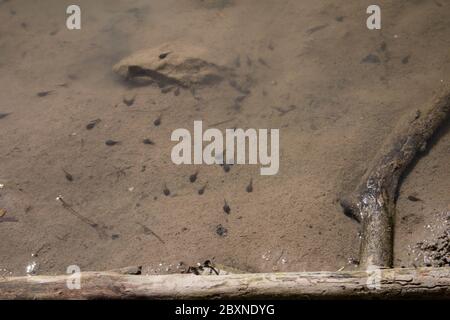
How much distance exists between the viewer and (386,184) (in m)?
3.58

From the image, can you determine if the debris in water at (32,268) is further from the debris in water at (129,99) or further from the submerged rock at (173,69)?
the submerged rock at (173,69)

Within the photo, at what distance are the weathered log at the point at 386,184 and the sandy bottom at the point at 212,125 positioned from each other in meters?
0.14

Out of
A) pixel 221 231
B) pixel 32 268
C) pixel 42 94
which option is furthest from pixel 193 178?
pixel 42 94

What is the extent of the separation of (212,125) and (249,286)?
2.27 metres

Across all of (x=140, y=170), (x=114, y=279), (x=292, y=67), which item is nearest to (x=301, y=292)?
(x=114, y=279)

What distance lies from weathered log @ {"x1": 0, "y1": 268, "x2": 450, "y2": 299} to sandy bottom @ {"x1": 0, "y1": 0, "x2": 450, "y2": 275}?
821 millimetres

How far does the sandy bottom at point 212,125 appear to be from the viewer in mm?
3572

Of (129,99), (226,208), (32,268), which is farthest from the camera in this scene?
(129,99)

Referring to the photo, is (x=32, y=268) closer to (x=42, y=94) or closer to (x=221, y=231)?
(x=221, y=231)

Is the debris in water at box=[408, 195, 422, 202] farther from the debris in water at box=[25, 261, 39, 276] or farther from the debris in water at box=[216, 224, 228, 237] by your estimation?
the debris in water at box=[25, 261, 39, 276]

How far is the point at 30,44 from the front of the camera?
5.80 meters

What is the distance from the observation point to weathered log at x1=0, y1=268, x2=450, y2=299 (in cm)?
248

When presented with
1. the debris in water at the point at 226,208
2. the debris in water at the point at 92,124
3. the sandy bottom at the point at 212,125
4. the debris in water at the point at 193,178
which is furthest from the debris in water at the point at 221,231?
the debris in water at the point at 92,124

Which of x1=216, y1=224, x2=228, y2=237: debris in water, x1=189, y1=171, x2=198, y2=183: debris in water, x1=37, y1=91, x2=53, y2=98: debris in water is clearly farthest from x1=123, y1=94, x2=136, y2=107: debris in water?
x1=216, y1=224, x2=228, y2=237: debris in water
